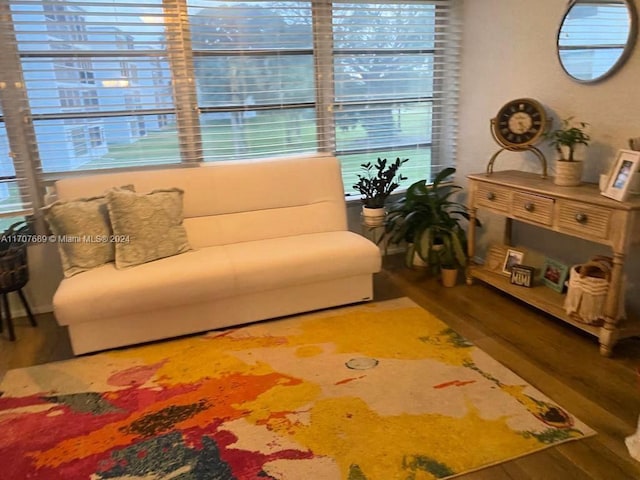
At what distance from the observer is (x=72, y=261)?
109 inches

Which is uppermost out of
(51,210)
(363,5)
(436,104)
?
(363,5)

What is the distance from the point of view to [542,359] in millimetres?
2469

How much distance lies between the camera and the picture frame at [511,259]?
10.4 ft

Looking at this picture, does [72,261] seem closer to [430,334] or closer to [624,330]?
[430,334]

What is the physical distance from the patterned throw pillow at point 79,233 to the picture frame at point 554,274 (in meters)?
2.67

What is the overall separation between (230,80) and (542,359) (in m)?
2.71

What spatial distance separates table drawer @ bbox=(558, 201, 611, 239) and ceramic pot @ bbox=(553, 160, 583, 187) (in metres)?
0.24

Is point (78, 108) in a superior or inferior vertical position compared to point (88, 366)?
superior

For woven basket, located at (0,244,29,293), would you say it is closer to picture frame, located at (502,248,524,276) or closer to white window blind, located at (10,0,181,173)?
white window blind, located at (10,0,181,173)

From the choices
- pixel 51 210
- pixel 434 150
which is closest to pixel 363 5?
pixel 434 150

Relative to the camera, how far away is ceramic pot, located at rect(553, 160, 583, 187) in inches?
107

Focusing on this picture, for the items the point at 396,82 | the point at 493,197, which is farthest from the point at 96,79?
the point at 493,197

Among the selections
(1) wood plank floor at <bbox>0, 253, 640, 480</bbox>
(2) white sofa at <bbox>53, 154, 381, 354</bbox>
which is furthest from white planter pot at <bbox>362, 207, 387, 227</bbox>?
(1) wood plank floor at <bbox>0, 253, 640, 480</bbox>

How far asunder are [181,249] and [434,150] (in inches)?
92.8
